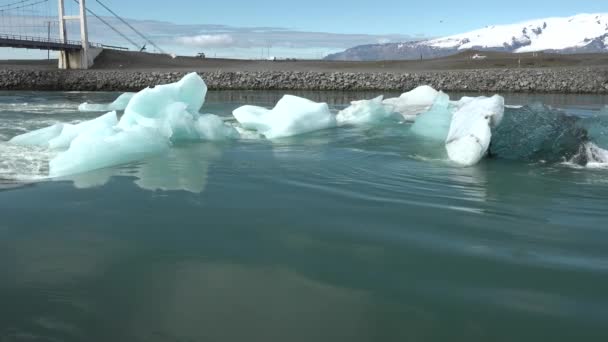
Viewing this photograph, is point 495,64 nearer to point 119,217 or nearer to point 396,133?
point 396,133

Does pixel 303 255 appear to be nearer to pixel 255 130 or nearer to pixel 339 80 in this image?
pixel 255 130

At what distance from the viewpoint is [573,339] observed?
2.03 meters

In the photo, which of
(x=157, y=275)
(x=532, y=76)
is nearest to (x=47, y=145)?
(x=157, y=275)

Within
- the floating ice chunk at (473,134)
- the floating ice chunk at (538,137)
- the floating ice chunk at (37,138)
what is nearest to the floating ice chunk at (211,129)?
the floating ice chunk at (37,138)

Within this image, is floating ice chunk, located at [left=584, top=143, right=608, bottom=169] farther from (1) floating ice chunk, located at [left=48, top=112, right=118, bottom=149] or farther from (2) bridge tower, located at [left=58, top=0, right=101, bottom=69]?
(2) bridge tower, located at [left=58, top=0, right=101, bottom=69]

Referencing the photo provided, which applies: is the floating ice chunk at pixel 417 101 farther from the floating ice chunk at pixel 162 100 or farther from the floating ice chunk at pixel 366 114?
the floating ice chunk at pixel 162 100

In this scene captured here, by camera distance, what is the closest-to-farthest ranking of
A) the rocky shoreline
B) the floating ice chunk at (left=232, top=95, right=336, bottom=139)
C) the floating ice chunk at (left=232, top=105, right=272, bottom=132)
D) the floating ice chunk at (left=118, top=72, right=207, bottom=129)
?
the floating ice chunk at (left=118, top=72, right=207, bottom=129), the floating ice chunk at (left=232, top=95, right=336, bottom=139), the floating ice chunk at (left=232, top=105, right=272, bottom=132), the rocky shoreline

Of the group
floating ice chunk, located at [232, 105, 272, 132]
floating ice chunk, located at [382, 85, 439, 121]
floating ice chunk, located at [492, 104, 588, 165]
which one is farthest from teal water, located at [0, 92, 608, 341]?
floating ice chunk, located at [382, 85, 439, 121]

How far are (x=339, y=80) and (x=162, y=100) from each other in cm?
1737

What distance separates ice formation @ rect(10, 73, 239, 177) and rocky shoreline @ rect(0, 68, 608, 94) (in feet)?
54.0

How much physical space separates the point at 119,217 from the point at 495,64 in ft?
98.7

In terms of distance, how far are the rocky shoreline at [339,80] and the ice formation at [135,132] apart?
1646cm

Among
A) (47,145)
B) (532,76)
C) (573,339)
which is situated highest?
(532,76)

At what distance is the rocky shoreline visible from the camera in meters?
21.3
